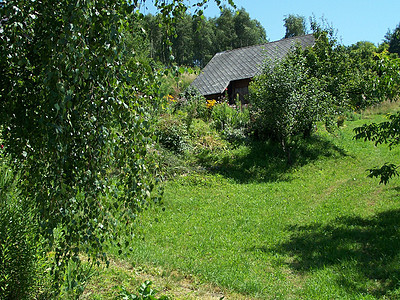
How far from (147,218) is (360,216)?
431cm

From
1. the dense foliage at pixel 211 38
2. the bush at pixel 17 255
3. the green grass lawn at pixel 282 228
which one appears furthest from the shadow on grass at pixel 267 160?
the dense foliage at pixel 211 38

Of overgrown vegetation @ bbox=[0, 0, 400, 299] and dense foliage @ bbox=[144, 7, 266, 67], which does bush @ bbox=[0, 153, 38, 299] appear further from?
dense foliage @ bbox=[144, 7, 266, 67]

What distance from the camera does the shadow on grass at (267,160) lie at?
11625mm

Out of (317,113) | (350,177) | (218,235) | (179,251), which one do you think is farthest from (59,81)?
(317,113)

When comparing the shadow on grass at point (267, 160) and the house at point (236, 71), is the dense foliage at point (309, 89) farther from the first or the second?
the house at point (236, 71)

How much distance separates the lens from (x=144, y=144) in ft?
9.31

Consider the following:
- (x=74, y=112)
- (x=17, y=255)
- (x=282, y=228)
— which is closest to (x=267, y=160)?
(x=282, y=228)

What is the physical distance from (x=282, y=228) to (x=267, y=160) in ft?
17.0

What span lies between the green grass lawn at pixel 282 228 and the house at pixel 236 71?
323 inches

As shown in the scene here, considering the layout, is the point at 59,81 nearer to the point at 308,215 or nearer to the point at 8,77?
the point at 8,77

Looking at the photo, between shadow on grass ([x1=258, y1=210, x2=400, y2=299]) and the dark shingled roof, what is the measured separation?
13.1 meters

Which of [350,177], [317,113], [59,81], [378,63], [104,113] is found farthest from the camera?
[317,113]

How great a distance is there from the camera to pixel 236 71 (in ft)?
68.8

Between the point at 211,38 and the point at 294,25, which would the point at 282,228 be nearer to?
the point at 211,38
